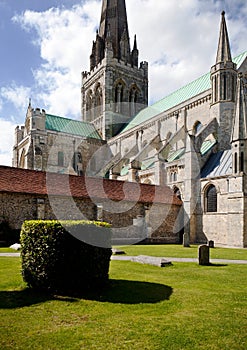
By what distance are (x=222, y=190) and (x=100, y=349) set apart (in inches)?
776

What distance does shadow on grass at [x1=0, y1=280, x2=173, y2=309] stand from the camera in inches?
261

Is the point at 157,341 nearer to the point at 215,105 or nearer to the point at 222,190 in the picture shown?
the point at 222,190

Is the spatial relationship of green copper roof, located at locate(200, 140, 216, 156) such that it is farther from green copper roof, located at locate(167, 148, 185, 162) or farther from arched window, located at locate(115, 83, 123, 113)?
arched window, located at locate(115, 83, 123, 113)

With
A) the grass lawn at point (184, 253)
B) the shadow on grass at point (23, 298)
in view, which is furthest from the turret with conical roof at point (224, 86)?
the shadow on grass at point (23, 298)

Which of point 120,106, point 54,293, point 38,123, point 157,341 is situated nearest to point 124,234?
point 54,293

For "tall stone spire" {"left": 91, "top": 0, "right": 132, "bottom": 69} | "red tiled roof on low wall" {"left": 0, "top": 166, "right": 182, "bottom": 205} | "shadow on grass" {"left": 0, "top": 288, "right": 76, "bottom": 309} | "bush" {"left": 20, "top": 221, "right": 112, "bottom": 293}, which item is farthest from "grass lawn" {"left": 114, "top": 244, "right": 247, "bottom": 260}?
"tall stone spire" {"left": 91, "top": 0, "right": 132, "bottom": 69}

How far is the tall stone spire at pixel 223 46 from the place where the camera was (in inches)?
1037

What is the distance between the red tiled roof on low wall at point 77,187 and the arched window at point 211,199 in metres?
2.30

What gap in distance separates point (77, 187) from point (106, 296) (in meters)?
14.8

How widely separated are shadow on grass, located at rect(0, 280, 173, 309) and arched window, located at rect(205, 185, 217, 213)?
645 inches

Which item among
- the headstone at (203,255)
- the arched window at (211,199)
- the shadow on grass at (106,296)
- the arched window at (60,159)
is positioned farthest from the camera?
the arched window at (60,159)

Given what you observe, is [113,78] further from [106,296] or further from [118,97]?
[106,296]

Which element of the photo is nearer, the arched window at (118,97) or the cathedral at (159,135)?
the cathedral at (159,135)

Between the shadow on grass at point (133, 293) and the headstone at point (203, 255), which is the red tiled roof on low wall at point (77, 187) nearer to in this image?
the headstone at point (203, 255)
